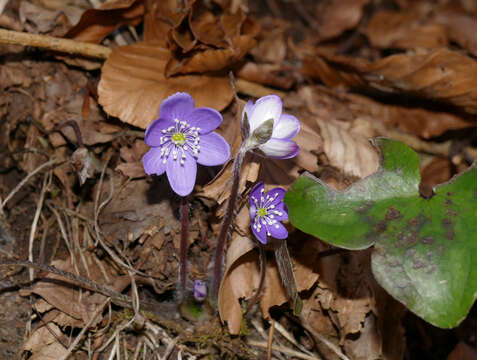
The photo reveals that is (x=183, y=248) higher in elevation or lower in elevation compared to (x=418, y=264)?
lower

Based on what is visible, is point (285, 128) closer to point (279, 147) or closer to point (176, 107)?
point (279, 147)

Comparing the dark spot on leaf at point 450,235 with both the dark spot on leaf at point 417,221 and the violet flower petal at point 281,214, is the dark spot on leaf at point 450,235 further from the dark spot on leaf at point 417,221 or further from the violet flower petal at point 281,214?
the violet flower petal at point 281,214

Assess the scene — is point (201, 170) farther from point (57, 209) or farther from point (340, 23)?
point (340, 23)

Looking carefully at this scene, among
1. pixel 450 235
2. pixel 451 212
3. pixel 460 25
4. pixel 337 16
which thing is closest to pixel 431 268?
pixel 450 235

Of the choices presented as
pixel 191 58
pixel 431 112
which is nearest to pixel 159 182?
pixel 191 58

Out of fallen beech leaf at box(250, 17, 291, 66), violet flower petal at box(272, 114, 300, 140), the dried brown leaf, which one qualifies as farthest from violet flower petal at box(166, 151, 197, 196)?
the dried brown leaf

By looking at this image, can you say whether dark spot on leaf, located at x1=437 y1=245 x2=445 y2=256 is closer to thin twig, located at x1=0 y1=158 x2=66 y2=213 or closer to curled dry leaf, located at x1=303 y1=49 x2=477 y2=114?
curled dry leaf, located at x1=303 y1=49 x2=477 y2=114

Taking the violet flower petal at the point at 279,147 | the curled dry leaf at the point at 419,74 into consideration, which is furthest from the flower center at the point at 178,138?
the curled dry leaf at the point at 419,74
